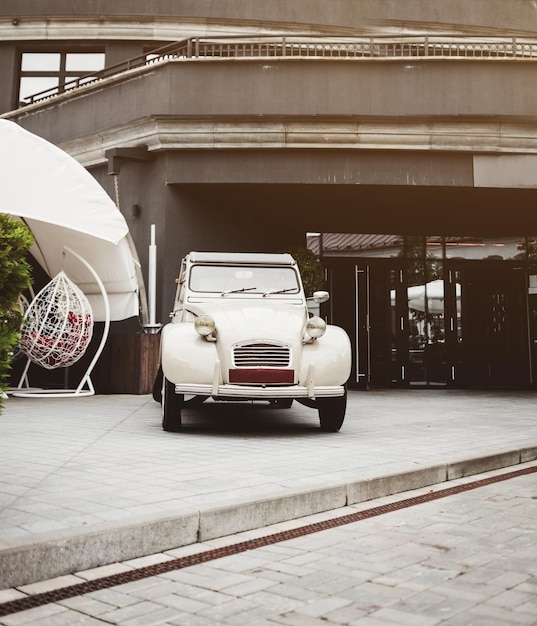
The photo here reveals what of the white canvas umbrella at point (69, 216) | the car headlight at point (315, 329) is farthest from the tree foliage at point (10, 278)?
the white canvas umbrella at point (69, 216)

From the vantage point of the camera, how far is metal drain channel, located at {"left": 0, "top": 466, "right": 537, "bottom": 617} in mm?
3002

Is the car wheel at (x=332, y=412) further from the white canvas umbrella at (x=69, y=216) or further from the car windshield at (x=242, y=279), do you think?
the white canvas umbrella at (x=69, y=216)

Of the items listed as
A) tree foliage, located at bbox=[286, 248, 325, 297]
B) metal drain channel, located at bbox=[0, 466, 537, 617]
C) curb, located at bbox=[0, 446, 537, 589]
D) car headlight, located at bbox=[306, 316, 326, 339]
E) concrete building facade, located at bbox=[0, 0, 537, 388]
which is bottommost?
metal drain channel, located at bbox=[0, 466, 537, 617]

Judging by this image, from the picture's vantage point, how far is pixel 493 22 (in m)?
17.6

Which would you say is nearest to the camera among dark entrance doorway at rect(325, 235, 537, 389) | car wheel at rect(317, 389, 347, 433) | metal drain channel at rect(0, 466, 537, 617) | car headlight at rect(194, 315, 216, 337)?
metal drain channel at rect(0, 466, 537, 617)

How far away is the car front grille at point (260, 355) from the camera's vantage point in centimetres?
707

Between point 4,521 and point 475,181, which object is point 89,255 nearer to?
point 475,181

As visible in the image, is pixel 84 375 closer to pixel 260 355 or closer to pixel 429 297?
pixel 260 355

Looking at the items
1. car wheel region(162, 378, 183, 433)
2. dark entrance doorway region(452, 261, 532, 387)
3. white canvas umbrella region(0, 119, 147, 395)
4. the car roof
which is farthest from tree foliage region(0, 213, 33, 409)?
dark entrance doorway region(452, 261, 532, 387)

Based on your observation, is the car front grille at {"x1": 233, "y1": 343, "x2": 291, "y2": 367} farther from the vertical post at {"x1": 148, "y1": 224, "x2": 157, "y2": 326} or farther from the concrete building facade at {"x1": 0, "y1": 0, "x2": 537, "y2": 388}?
the concrete building facade at {"x1": 0, "y1": 0, "x2": 537, "y2": 388}

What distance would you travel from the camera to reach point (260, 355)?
23.3ft

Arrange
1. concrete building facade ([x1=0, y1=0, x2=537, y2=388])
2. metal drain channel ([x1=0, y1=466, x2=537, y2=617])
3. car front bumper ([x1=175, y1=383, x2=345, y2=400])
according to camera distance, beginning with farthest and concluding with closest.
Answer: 1. concrete building facade ([x1=0, y1=0, x2=537, y2=388])
2. car front bumper ([x1=175, y1=383, x2=345, y2=400])
3. metal drain channel ([x1=0, y1=466, x2=537, y2=617])

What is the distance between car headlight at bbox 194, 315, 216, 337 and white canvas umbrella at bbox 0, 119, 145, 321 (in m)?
4.13

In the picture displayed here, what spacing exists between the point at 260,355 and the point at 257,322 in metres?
0.41
